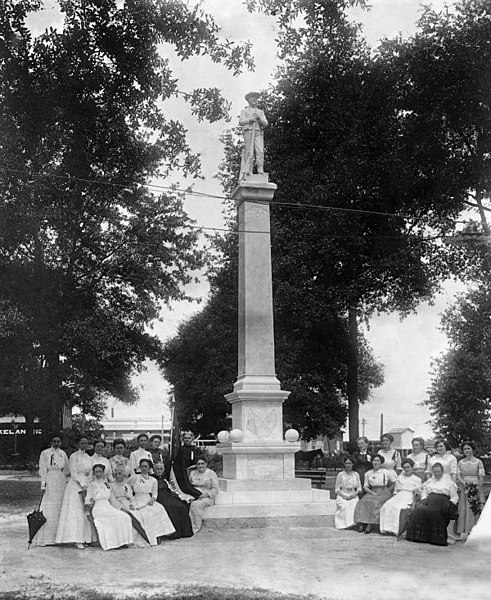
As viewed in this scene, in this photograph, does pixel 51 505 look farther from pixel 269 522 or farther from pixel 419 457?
pixel 419 457

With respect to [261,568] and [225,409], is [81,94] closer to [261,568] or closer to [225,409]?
[261,568]

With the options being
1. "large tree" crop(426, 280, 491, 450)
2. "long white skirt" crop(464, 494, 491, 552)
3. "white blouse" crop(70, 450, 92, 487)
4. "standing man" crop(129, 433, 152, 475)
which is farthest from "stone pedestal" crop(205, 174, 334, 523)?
"large tree" crop(426, 280, 491, 450)

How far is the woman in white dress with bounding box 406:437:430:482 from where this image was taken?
12.2 metres

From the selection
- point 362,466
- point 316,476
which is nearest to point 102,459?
point 362,466

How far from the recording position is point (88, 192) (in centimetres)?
2223

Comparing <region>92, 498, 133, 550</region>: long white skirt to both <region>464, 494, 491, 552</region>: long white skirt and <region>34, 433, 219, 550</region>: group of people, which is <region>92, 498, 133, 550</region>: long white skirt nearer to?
<region>34, 433, 219, 550</region>: group of people

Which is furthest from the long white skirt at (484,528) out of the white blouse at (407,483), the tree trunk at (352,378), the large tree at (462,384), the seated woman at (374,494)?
the large tree at (462,384)

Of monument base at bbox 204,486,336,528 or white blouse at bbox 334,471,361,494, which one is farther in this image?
white blouse at bbox 334,471,361,494

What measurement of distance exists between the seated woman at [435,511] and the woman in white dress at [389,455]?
1.30 m

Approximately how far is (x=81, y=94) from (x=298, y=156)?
42.7 feet

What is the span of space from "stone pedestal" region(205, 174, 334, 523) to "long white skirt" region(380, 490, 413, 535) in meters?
1.34

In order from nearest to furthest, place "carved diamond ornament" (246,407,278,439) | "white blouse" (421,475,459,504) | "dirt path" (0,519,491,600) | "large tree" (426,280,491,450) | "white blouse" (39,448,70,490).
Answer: "dirt path" (0,519,491,600) → "white blouse" (421,475,459,504) → "white blouse" (39,448,70,490) → "carved diamond ornament" (246,407,278,439) → "large tree" (426,280,491,450)

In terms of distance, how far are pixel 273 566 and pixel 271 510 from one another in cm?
394

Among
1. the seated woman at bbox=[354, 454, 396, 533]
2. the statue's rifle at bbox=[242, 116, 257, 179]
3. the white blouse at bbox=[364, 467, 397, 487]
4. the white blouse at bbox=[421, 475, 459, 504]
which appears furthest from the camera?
the statue's rifle at bbox=[242, 116, 257, 179]
